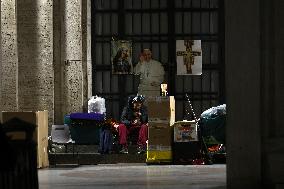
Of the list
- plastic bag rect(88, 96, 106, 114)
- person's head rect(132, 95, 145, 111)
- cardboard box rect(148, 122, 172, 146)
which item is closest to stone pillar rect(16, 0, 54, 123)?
plastic bag rect(88, 96, 106, 114)

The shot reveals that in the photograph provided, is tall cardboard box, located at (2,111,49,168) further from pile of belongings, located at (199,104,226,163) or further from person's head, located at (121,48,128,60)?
person's head, located at (121,48,128,60)

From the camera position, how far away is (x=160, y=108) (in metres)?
14.5

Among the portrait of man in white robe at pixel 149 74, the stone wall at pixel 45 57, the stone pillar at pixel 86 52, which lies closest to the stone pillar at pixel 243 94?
the stone wall at pixel 45 57

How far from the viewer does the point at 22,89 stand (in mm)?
15961

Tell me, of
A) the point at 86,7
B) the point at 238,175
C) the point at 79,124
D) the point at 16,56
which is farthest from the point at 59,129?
the point at 238,175

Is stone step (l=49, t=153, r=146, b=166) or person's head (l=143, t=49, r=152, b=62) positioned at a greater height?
person's head (l=143, t=49, r=152, b=62)

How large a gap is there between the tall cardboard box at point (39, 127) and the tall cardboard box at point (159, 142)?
2122 mm

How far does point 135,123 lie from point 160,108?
167cm

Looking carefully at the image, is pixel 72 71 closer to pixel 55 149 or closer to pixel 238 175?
pixel 55 149

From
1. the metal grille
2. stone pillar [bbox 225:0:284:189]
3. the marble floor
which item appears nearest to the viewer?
stone pillar [bbox 225:0:284:189]

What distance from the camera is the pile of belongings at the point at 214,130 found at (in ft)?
46.5

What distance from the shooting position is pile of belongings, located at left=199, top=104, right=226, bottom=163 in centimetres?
1417

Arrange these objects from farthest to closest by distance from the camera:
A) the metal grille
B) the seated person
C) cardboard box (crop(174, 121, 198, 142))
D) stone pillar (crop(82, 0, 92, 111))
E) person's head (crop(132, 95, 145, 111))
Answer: the metal grille < stone pillar (crop(82, 0, 92, 111)) < person's head (crop(132, 95, 145, 111)) < the seated person < cardboard box (crop(174, 121, 198, 142))

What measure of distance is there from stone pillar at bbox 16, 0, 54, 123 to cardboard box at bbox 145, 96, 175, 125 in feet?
9.37
